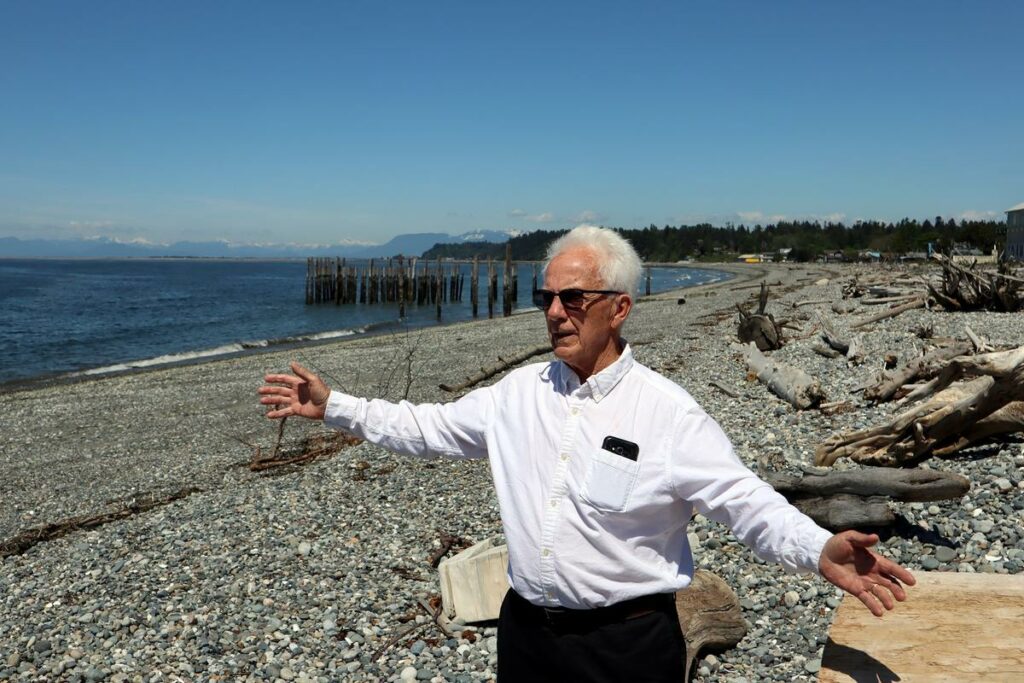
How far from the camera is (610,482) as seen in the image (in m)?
2.18

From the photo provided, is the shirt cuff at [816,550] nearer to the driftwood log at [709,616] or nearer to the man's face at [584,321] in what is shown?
the man's face at [584,321]

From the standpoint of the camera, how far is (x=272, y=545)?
20.9 ft

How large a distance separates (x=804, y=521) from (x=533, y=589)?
811mm

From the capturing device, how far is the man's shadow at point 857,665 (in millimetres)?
2451

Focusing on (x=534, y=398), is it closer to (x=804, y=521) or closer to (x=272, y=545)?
(x=804, y=521)

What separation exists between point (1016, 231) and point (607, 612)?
3444 inches

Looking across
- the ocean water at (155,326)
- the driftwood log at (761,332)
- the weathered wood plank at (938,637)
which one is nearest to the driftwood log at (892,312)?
the driftwood log at (761,332)

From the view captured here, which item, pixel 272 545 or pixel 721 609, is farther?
pixel 272 545

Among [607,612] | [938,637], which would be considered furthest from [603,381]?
[938,637]

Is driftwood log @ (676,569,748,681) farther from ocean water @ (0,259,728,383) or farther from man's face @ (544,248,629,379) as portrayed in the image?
ocean water @ (0,259,728,383)

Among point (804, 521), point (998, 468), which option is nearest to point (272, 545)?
point (804, 521)

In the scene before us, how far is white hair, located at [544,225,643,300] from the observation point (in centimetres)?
243

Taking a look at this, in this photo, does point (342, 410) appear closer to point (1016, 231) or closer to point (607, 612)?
point (607, 612)

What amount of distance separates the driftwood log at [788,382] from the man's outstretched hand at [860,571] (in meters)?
7.74
